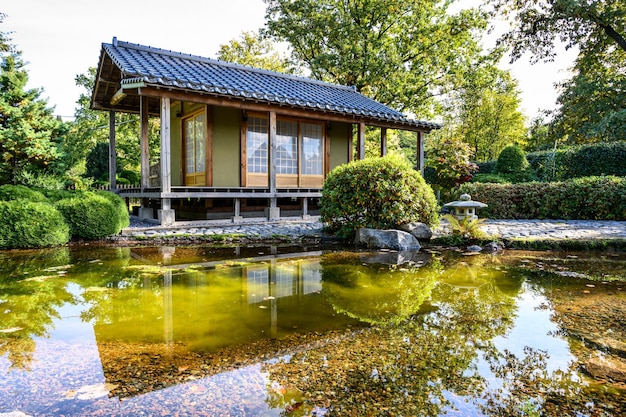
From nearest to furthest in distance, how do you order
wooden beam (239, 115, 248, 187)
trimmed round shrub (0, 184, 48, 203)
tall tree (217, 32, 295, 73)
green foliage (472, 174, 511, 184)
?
trimmed round shrub (0, 184, 48, 203) < wooden beam (239, 115, 248, 187) < green foliage (472, 174, 511, 184) < tall tree (217, 32, 295, 73)

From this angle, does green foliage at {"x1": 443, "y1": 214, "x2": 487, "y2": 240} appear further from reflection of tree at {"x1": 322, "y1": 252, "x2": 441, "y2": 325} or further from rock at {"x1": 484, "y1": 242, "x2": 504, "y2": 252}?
reflection of tree at {"x1": 322, "y1": 252, "x2": 441, "y2": 325}

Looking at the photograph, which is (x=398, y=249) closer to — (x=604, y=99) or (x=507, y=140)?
(x=604, y=99)

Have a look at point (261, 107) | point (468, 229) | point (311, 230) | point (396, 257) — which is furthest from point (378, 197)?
point (261, 107)

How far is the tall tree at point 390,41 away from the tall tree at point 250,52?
139 inches

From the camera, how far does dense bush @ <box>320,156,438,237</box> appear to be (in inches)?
284

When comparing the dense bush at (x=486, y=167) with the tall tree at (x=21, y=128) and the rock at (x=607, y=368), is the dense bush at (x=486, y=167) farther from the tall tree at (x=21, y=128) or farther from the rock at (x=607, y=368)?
the rock at (x=607, y=368)

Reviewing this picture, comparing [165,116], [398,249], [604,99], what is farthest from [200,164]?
[604,99]

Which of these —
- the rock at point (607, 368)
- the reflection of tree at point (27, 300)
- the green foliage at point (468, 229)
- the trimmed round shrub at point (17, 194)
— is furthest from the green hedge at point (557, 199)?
the trimmed round shrub at point (17, 194)

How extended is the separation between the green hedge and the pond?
6595 millimetres

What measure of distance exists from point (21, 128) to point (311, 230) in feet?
32.4

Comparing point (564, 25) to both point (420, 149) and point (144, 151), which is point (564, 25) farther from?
point (144, 151)

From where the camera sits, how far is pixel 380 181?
721 cm

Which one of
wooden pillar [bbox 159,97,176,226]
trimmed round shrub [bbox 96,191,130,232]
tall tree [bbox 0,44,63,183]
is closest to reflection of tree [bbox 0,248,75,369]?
trimmed round shrub [bbox 96,191,130,232]

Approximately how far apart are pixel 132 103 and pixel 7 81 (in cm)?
444
